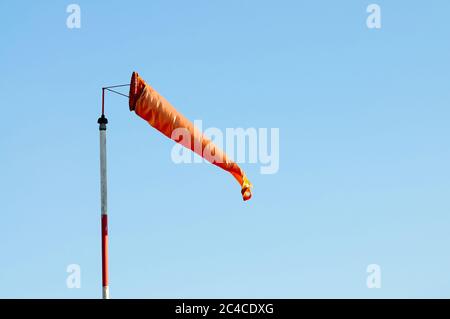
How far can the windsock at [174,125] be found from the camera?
59312mm

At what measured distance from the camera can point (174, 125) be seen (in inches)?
2443

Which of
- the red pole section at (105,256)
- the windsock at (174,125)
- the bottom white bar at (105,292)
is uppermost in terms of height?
the windsock at (174,125)

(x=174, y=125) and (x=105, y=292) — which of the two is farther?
(x=174, y=125)

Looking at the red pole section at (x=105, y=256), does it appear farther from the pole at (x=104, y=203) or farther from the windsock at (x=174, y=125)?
the windsock at (x=174, y=125)

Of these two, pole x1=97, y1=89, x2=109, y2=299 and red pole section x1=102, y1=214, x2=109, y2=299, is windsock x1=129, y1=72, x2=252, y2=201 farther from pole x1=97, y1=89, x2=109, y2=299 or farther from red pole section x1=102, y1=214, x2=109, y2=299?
red pole section x1=102, y1=214, x2=109, y2=299

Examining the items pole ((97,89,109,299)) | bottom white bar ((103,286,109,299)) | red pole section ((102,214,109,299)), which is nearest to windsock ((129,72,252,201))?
pole ((97,89,109,299))

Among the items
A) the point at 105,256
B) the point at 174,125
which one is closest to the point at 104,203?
the point at 105,256

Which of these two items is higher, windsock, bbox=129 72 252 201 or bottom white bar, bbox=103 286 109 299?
windsock, bbox=129 72 252 201

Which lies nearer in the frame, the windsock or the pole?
the pole

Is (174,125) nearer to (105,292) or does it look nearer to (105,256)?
(105,256)

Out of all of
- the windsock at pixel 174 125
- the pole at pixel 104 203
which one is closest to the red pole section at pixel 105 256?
the pole at pixel 104 203

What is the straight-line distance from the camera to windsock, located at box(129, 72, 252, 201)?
59.3 metres
